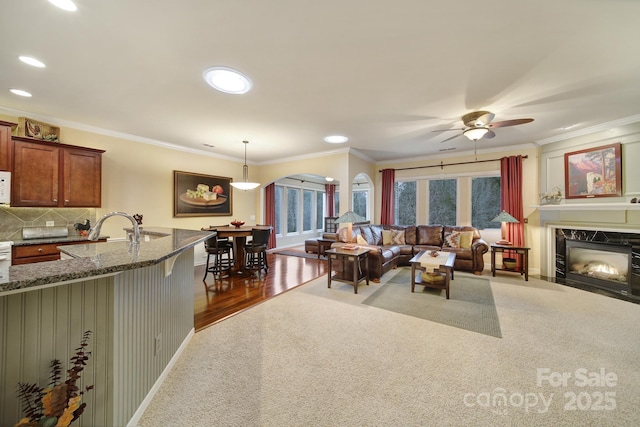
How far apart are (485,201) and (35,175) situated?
8.22 meters

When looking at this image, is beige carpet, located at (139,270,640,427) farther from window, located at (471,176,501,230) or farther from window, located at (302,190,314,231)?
window, located at (302,190,314,231)

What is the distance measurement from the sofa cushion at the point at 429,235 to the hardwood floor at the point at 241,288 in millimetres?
2459

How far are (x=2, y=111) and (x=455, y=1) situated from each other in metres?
5.49

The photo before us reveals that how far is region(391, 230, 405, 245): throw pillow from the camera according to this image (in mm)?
5940

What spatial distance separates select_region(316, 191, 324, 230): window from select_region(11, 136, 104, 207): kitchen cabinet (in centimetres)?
703

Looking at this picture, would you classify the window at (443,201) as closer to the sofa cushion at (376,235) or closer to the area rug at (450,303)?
the sofa cushion at (376,235)

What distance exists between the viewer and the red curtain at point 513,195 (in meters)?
5.03

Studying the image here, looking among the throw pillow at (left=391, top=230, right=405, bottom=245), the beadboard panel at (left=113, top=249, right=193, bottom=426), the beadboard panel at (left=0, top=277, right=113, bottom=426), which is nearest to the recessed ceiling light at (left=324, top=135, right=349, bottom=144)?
the throw pillow at (left=391, top=230, right=405, bottom=245)

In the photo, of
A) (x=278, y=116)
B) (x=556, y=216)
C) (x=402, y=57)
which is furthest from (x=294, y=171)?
(x=556, y=216)

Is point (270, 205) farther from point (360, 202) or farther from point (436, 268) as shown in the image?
point (436, 268)

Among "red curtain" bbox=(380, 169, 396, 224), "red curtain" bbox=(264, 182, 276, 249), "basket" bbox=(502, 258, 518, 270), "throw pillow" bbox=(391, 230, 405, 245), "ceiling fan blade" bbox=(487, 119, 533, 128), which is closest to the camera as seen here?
"ceiling fan blade" bbox=(487, 119, 533, 128)

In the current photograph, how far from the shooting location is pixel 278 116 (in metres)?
3.51

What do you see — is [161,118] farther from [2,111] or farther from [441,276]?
[441,276]

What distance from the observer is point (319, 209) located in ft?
33.4
